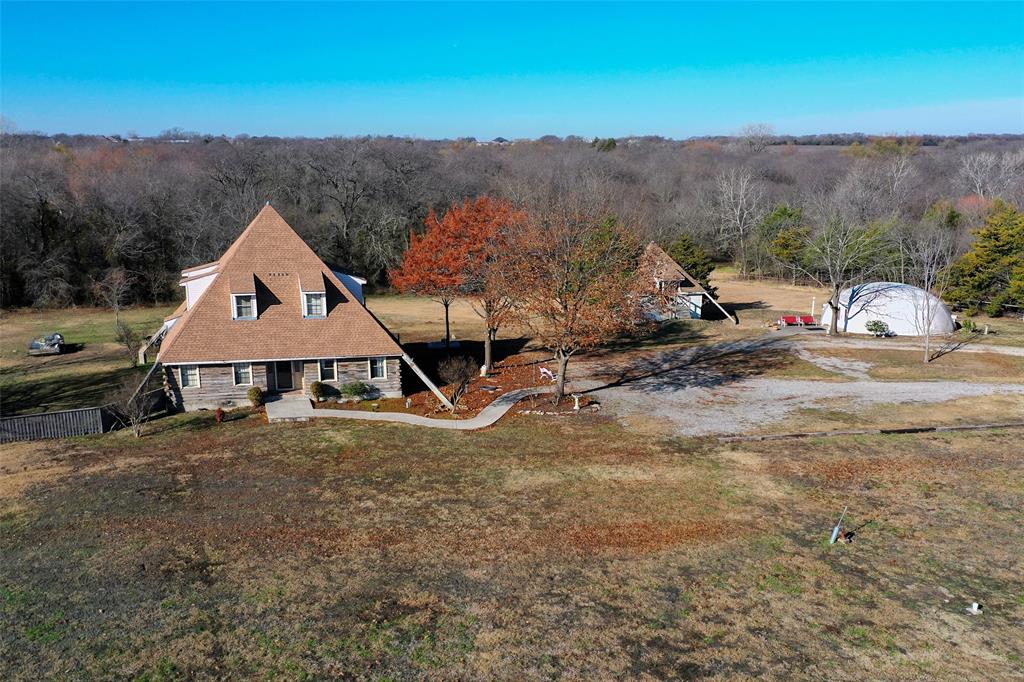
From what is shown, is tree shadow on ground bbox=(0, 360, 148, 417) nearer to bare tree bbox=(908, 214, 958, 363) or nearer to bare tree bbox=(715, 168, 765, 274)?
bare tree bbox=(908, 214, 958, 363)

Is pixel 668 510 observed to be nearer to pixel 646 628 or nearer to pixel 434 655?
pixel 646 628

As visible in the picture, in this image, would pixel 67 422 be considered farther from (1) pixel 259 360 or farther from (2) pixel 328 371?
(2) pixel 328 371

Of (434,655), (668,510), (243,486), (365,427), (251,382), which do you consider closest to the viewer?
(434,655)

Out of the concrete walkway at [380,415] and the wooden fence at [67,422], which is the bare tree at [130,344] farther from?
the concrete walkway at [380,415]

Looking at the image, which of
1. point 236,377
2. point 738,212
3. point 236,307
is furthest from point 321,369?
point 738,212

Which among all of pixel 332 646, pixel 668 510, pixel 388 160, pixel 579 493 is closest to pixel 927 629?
pixel 668 510

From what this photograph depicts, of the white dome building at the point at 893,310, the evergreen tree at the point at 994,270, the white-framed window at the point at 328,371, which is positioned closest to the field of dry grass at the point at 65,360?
the white-framed window at the point at 328,371
